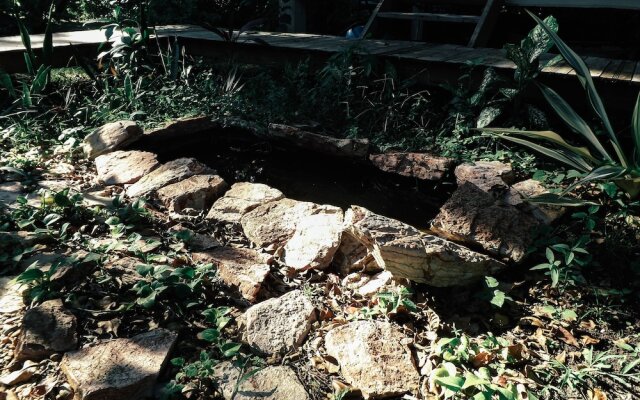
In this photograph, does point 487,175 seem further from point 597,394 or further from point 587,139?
point 597,394

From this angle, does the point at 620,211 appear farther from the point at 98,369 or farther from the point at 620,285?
the point at 98,369

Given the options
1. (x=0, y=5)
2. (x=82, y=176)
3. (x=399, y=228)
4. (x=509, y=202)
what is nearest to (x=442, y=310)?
(x=399, y=228)

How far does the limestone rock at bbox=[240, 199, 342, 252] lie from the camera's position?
8.62ft

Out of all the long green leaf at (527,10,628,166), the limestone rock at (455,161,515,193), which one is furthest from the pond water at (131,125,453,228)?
the long green leaf at (527,10,628,166)

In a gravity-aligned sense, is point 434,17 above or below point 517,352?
above

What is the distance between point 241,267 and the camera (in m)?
2.37

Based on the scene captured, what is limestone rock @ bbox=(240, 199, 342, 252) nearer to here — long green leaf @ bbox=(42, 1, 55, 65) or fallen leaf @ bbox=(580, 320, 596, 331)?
fallen leaf @ bbox=(580, 320, 596, 331)

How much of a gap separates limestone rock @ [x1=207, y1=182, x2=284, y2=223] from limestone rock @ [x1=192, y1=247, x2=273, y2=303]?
1.28 feet

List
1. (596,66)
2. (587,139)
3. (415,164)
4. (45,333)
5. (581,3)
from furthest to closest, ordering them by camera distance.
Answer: (581,3) < (596,66) < (415,164) < (587,139) < (45,333)

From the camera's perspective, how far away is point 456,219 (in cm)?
259

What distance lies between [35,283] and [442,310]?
1670 mm

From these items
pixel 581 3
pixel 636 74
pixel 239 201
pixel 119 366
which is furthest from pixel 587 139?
pixel 581 3

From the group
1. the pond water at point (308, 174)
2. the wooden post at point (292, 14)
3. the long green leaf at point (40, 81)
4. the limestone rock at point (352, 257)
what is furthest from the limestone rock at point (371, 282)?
the wooden post at point (292, 14)

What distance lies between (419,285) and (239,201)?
115 cm
